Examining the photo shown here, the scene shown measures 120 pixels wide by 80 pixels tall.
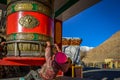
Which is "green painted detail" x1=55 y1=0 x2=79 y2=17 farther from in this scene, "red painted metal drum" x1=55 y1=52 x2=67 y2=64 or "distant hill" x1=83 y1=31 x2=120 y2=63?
"distant hill" x1=83 y1=31 x2=120 y2=63

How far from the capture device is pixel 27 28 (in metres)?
5.12

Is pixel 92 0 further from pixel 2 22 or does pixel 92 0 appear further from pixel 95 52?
pixel 95 52

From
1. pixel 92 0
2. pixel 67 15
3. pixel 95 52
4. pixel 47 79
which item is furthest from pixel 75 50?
pixel 95 52

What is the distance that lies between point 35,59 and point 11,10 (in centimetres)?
140

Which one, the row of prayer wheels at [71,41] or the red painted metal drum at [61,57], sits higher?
the row of prayer wheels at [71,41]

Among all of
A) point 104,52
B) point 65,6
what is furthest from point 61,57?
point 104,52

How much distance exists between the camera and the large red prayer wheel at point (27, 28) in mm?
5102

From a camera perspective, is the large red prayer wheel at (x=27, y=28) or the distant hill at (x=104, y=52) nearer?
the large red prayer wheel at (x=27, y=28)

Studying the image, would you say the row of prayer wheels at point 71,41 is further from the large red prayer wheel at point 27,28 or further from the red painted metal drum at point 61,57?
the red painted metal drum at point 61,57

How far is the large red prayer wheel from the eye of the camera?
16.7 feet

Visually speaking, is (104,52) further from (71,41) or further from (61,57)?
(61,57)

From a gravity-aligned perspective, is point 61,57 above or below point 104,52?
below

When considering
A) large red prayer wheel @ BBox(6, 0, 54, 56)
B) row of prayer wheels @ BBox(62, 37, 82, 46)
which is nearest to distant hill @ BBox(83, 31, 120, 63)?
row of prayer wheels @ BBox(62, 37, 82, 46)

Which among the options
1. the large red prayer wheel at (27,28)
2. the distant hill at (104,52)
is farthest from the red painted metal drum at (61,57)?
the distant hill at (104,52)
